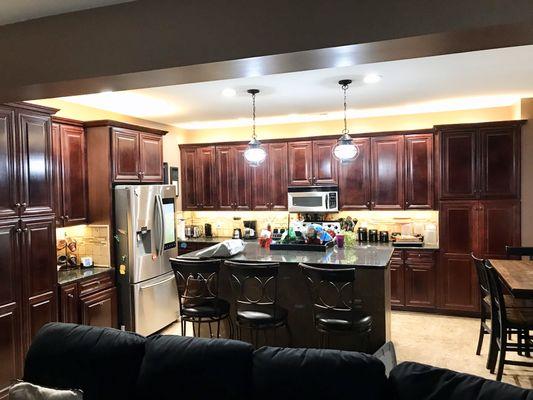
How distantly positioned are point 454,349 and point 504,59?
2.81 metres

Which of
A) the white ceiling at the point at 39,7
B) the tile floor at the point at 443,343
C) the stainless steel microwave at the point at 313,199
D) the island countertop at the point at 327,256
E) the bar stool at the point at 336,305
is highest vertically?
the white ceiling at the point at 39,7

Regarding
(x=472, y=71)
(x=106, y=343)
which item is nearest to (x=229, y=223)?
(x=472, y=71)

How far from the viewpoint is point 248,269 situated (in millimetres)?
3264

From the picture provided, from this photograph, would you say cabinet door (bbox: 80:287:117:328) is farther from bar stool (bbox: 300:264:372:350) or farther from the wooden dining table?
the wooden dining table

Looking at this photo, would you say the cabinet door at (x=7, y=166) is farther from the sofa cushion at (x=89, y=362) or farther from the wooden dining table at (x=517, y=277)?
the wooden dining table at (x=517, y=277)

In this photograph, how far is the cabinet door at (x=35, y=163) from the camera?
340 cm

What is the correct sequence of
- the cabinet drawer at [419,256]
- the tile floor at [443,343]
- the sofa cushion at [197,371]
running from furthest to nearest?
the cabinet drawer at [419,256] → the tile floor at [443,343] → the sofa cushion at [197,371]

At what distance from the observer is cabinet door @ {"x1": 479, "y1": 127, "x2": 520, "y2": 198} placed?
498cm

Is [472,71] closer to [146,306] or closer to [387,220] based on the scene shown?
[387,220]

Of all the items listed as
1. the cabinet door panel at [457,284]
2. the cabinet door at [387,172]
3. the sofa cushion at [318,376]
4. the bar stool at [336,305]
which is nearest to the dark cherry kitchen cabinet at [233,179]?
the cabinet door at [387,172]

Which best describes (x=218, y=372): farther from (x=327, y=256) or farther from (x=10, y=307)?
(x=10, y=307)

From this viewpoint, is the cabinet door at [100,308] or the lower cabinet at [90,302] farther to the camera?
the cabinet door at [100,308]

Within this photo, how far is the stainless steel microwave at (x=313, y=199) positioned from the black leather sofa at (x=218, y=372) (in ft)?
13.3

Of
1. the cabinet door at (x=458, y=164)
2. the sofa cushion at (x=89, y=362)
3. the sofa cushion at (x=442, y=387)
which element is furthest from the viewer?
the cabinet door at (x=458, y=164)
